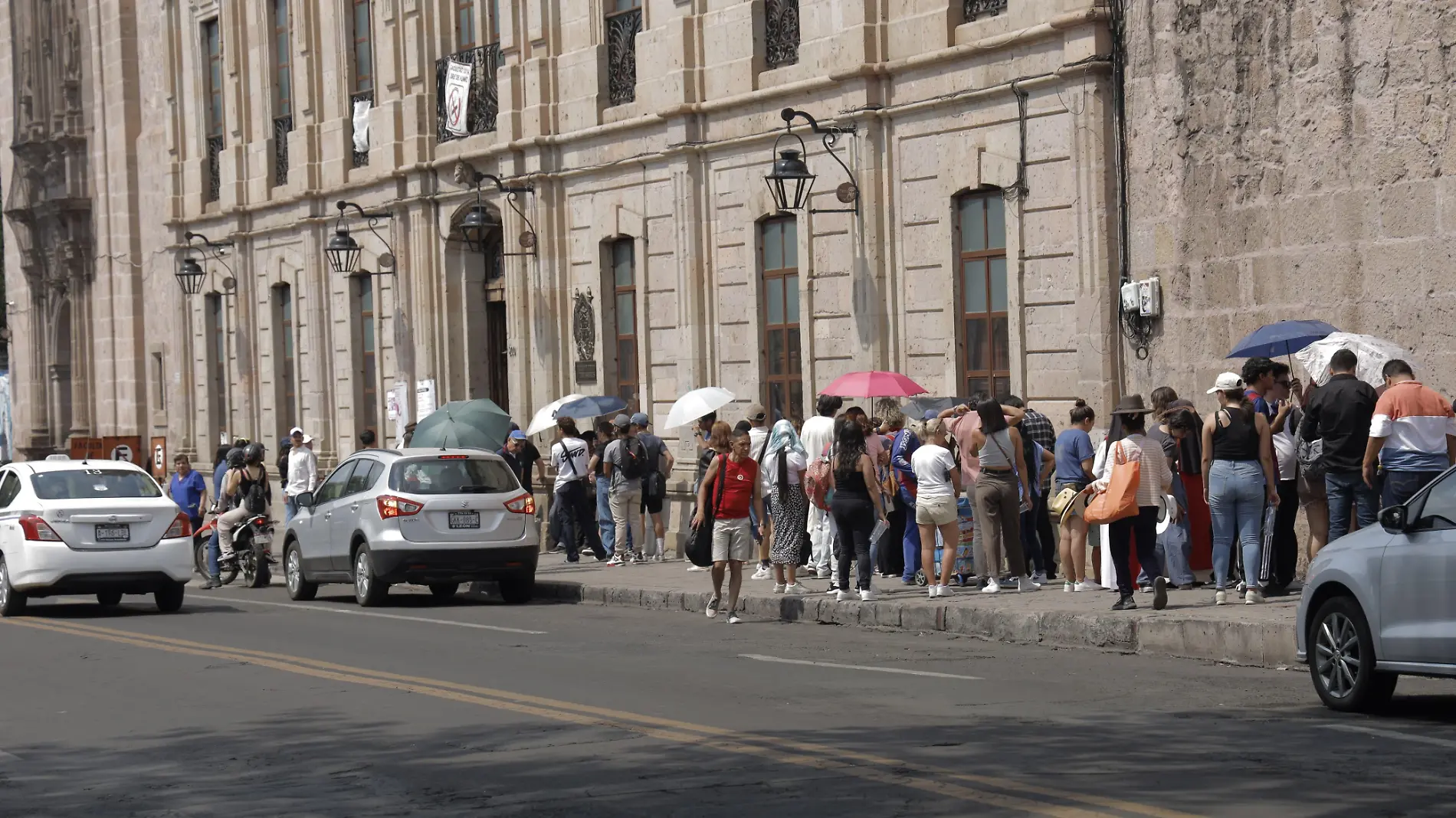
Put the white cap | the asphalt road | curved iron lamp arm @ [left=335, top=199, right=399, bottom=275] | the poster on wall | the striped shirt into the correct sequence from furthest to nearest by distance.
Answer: curved iron lamp arm @ [left=335, top=199, right=399, bottom=275], the poster on wall, the white cap, the striped shirt, the asphalt road

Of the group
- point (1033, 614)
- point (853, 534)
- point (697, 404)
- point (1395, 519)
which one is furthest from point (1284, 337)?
point (697, 404)

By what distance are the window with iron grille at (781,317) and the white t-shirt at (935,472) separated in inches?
237

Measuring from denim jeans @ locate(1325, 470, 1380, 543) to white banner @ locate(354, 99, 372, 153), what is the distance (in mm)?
19968

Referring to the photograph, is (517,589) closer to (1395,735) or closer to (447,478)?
(447,478)

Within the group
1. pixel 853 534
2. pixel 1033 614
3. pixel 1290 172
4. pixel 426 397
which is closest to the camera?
pixel 1033 614

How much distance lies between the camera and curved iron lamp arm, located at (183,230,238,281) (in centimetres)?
3638

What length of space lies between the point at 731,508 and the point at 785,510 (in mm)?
871

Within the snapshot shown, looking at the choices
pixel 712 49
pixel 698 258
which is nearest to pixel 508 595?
pixel 698 258

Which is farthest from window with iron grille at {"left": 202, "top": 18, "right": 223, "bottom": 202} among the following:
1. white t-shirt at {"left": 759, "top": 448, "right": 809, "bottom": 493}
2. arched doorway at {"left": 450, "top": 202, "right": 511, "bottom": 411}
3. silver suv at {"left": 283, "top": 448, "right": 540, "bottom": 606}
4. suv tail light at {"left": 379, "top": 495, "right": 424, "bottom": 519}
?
white t-shirt at {"left": 759, "top": 448, "right": 809, "bottom": 493}

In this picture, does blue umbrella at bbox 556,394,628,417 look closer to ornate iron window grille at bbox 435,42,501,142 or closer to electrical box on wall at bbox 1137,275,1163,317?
ornate iron window grille at bbox 435,42,501,142

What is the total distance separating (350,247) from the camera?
1206 inches

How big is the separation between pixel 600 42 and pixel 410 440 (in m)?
5.53

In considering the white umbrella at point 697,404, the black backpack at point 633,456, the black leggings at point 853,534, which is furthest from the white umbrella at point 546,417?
the black leggings at point 853,534

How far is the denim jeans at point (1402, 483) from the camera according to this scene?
14.1 metres
